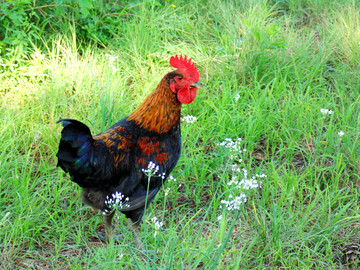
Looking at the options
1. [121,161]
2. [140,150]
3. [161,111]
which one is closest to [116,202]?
[121,161]

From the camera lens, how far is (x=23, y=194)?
129 inches

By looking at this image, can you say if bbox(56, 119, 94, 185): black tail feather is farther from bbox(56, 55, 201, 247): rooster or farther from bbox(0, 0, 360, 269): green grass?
bbox(0, 0, 360, 269): green grass

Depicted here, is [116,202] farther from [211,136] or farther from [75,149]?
[211,136]

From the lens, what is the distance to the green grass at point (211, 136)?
9.89 feet

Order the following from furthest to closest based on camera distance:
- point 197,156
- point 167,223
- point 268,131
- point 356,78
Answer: point 356,78 < point 268,131 < point 197,156 < point 167,223

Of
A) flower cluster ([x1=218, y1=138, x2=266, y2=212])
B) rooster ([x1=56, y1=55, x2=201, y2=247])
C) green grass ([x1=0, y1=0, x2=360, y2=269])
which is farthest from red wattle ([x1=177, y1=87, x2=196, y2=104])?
green grass ([x1=0, y1=0, x2=360, y2=269])

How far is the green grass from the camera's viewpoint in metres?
3.01

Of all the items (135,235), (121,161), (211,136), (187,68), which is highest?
(187,68)

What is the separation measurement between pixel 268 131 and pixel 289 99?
0.42 meters

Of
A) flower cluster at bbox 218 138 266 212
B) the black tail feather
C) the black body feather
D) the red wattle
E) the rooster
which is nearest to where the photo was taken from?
flower cluster at bbox 218 138 266 212

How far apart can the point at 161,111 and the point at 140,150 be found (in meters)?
0.32

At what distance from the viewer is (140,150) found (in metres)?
3.09

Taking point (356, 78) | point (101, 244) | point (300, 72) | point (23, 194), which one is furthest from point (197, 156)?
point (356, 78)

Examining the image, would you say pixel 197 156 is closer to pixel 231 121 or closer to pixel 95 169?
pixel 231 121
